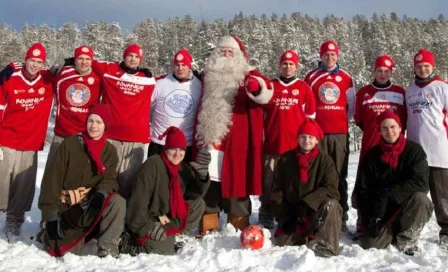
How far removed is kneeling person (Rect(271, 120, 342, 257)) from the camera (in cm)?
542

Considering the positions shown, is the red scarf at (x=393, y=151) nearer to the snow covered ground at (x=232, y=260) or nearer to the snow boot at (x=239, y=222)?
the snow covered ground at (x=232, y=260)

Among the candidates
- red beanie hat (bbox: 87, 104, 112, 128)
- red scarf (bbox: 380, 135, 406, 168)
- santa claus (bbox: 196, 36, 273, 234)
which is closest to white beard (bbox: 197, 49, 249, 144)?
santa claus (bbox: 196, 36, 273, 234)

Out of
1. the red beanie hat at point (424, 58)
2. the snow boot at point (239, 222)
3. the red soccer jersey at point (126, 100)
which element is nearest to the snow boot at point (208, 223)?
the snow boot at point (239, 222)

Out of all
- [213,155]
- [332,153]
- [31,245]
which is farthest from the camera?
[332,153]

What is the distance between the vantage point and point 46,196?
5.13 m

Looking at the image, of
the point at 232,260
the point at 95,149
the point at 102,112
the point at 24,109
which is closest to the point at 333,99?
the point at 232,260

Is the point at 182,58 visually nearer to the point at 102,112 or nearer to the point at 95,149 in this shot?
the point at 102,112

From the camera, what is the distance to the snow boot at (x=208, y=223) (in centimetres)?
629

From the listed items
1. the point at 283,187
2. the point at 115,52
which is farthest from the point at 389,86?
the point at 115,52

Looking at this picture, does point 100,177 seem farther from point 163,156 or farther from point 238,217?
point 238,217

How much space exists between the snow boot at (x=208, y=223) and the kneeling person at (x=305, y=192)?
37.6 inches

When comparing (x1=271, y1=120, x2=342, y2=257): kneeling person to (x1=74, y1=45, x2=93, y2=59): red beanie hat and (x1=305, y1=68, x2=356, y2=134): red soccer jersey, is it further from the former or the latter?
(x1=74, y1=45, x2=93, y2=59): red beanie hat

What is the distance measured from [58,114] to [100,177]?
155cm

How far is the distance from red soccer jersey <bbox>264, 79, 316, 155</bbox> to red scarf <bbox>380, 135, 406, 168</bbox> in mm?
1304
